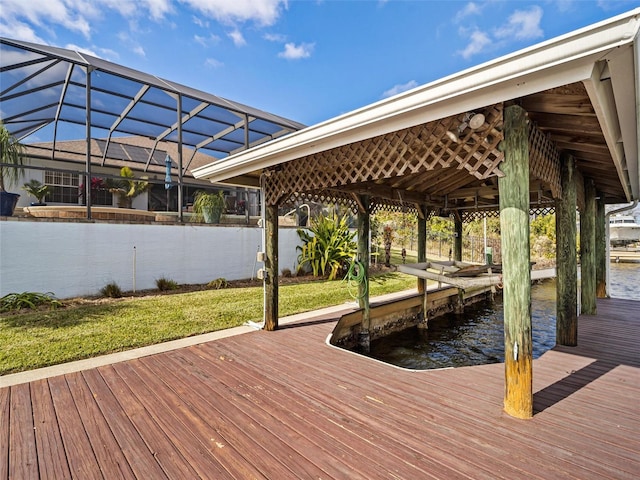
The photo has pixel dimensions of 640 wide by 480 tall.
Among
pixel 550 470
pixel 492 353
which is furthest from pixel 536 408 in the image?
pixel 492 353

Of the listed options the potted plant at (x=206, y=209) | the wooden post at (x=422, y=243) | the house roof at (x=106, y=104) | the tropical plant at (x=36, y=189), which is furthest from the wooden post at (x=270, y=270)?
the tropical plant at (x=36, y=189)

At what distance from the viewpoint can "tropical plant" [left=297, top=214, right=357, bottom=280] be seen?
1009 cm

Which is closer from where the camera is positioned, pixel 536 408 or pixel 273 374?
pixel 536 408

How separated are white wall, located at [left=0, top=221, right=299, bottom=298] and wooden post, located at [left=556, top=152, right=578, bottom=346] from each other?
728 cm

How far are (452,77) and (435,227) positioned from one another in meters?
16.8

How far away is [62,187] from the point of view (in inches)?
386

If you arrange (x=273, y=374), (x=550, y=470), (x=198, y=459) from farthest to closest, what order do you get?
1. (x=273, y=374)
2. (x=198, y=459)
3. (x=550, y=470)

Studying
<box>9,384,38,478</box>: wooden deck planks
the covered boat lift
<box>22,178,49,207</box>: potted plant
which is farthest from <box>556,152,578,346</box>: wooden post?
<box>22,178,49,207</box>: potted plant

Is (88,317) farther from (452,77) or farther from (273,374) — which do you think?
(452,77)

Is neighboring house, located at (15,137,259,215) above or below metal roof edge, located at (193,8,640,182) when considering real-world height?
above

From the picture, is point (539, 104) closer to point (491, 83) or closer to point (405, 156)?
point (491, 83)

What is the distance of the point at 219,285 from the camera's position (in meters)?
8.21

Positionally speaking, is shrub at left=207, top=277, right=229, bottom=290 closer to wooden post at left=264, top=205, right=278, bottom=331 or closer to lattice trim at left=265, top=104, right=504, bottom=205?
wooden post at left=264, top=205, right=278, bottom=331

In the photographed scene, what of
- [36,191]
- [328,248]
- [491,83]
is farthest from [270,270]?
[36,191]
